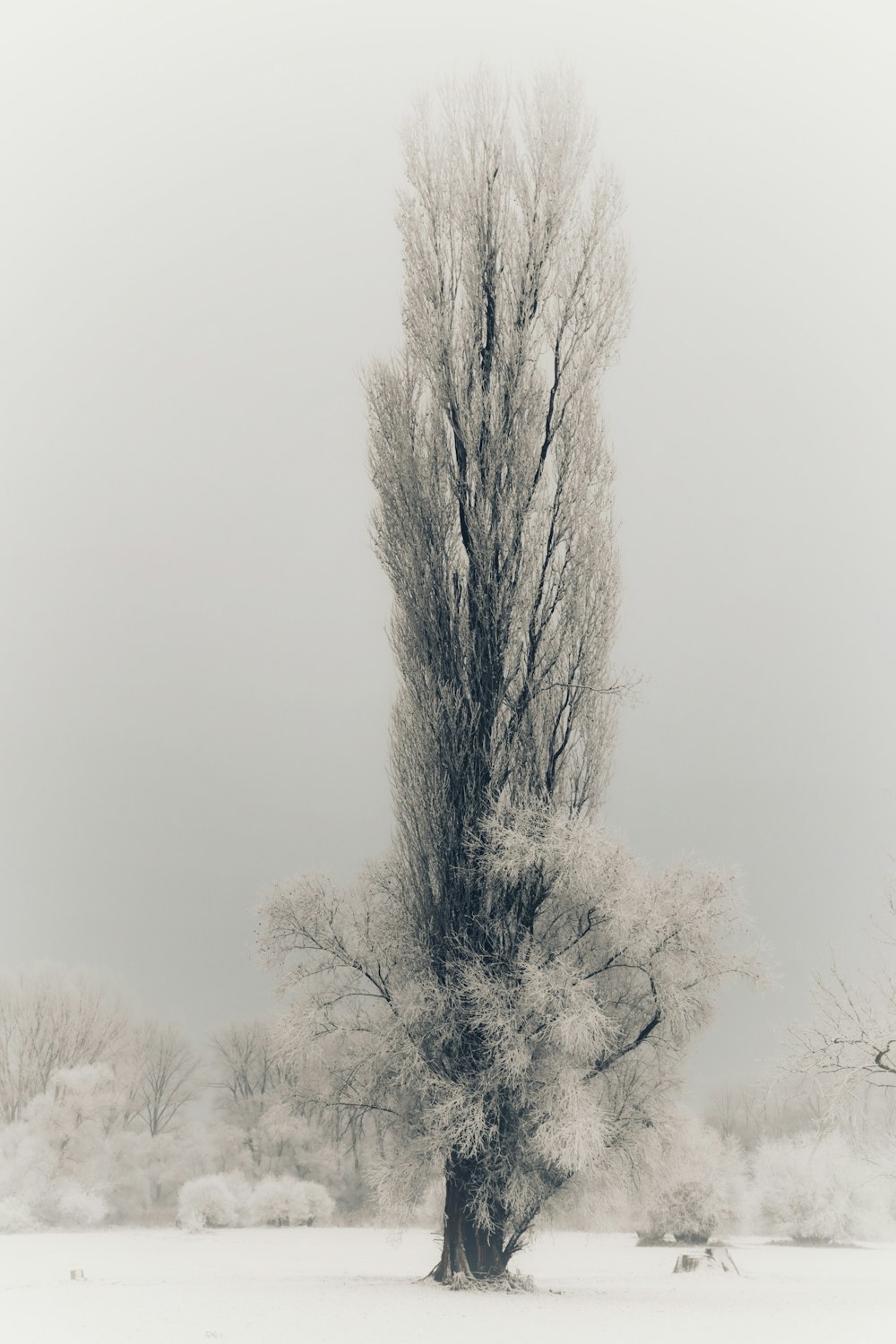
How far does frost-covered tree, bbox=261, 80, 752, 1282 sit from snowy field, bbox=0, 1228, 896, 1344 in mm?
1718

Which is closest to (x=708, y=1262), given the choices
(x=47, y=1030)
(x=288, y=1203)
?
(x=288, y=1203)

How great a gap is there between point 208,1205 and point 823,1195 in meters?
14.3

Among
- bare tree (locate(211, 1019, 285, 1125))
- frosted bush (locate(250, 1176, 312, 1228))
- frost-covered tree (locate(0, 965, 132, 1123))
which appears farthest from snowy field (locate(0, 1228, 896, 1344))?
bare tree (locate(211, 1019, 285, 1125))

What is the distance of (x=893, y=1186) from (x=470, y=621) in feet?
61.6

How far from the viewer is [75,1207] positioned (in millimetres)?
26203

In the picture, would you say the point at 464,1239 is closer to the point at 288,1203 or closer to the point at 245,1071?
the point at 288,1203

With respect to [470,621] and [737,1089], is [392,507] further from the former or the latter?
[737,1089]

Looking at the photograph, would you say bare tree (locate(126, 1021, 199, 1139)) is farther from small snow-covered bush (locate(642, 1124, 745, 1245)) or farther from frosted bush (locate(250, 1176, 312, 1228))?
small snow-covered bush (locate(642, 1124, 745, 1245))

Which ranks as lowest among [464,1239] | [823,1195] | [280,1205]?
[280,1205]

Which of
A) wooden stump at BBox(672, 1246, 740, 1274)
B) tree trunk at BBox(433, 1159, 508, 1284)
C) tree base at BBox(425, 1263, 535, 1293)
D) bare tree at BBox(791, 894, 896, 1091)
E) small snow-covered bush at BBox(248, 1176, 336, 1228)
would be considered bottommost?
small snow-covered bush at BBox(248, 1176, 336, 1228)

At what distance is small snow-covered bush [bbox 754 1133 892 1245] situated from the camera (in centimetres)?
2627

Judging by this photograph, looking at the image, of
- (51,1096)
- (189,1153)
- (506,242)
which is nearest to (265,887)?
(506,242)

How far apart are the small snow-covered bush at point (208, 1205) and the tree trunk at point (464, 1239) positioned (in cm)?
1480

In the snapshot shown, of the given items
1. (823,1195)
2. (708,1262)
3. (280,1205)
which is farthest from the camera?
(280,1205)
